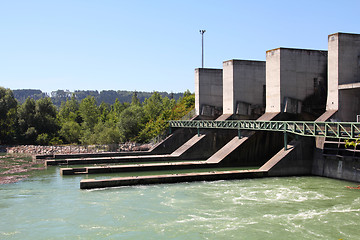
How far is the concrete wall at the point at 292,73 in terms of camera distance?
32.5 meters

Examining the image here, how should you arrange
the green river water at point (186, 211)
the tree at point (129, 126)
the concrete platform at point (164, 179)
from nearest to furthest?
1. the green river water at point (186, 211)
2. the concrete platform at point (164, 179)
3. the tree at point (129, 126)

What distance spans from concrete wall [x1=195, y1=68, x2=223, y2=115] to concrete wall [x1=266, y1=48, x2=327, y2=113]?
43.2ft

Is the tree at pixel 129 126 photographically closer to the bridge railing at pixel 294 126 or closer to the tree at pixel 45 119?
the bridge railing at pixel 294 126

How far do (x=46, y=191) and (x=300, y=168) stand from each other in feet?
56.9

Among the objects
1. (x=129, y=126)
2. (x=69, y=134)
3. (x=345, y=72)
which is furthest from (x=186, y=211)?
(x=69, y=134)

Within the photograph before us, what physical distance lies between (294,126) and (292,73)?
725cm

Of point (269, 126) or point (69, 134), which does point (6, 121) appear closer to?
point (69, 134)

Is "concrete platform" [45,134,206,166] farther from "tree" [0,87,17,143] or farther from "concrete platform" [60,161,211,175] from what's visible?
"tree" [0,87,17,143]

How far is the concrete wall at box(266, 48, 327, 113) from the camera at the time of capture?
32469 millimetres

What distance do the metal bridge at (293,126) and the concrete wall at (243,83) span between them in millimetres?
3185

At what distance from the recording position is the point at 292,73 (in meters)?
32.7

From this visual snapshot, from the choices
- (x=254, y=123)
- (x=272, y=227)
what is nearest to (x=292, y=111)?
(x=254, y=123)

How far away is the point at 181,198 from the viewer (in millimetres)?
20641

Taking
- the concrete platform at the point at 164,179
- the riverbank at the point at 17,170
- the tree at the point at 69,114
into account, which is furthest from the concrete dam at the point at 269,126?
the tree at the point at 69,114
